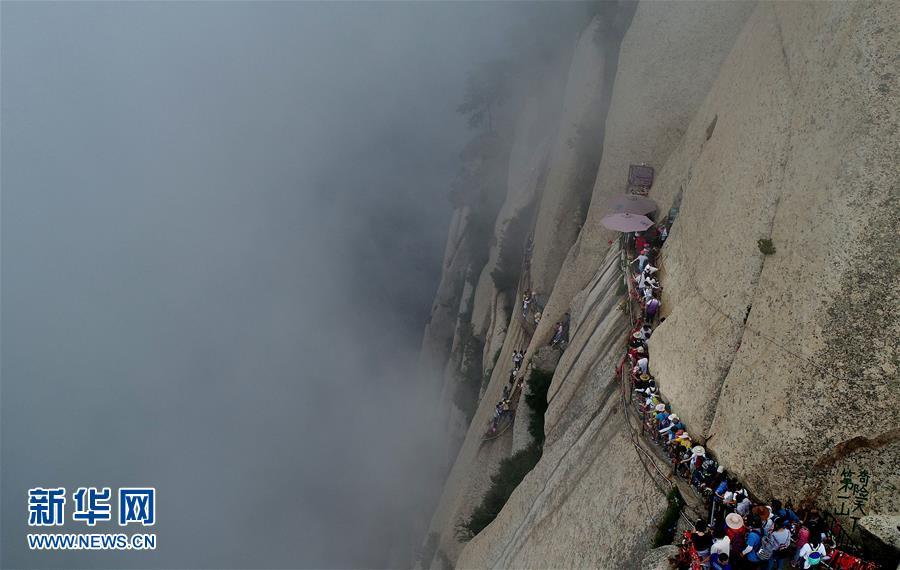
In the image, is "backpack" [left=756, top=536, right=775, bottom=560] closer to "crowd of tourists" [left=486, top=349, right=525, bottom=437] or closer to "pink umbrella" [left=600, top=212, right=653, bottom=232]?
"pink umbrella" [left=600, top=212, right=653, bottom=232]

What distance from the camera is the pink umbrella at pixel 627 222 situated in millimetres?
22266

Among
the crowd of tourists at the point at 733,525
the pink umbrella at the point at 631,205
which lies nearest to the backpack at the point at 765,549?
the crowd of tourists at the point at 733,525

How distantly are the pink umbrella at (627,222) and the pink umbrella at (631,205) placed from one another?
0.69 metres

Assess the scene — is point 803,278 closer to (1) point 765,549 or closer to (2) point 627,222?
(1) point 765,549

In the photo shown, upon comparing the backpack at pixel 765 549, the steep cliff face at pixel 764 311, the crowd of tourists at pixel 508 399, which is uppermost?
the steep cliff face at pixel 764 311

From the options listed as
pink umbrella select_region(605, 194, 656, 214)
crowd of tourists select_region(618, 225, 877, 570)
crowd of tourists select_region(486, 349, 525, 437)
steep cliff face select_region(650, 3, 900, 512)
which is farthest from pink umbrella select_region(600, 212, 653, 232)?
crowd of tourists select_region(486, 349, 525, 437)

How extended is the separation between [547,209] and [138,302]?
127 metres

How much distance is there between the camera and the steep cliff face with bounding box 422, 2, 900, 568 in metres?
12.0

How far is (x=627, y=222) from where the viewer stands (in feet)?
73.8

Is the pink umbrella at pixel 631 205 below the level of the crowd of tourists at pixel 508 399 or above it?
above

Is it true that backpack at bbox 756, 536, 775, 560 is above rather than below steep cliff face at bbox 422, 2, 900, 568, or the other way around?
below

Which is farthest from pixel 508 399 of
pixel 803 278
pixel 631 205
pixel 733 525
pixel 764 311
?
pixel 803 278

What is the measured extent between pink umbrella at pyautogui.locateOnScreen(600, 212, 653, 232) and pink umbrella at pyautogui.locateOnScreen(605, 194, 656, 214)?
691 mm

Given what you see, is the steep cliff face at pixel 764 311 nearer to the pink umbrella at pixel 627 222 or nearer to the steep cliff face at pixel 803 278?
the steep cliff face at pixel 803 278
